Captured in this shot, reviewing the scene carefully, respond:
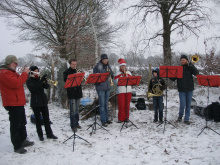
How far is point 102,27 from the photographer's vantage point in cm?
1728

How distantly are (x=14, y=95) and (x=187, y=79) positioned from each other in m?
4.68

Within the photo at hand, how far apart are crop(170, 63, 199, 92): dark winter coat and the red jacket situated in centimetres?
431

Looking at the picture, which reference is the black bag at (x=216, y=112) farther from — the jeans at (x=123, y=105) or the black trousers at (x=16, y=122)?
the black trousers at (x=16, y=122)

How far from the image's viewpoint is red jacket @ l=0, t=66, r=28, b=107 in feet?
11.5

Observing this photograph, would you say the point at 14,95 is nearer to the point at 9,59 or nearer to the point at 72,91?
the point at 9,59

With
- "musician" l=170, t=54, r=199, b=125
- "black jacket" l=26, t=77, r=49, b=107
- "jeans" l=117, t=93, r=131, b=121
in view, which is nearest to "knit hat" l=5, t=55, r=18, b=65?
"black jacket" l=26, t=77, r=49, b=107

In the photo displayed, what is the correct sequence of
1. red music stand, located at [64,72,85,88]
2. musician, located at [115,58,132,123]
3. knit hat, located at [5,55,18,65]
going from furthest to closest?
musician, located at [115,58,132,123]
red music stand, located at [64,72,85,88]
knit hat, located at [5,55,18,65]

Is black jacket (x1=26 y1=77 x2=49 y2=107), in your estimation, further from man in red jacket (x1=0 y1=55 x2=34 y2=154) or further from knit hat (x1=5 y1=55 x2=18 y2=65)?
knit hat (x1=5 y1=55 x2=18 y2=65)

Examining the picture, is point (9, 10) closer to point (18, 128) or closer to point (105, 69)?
point (105, 69)

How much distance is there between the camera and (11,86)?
11.7ft

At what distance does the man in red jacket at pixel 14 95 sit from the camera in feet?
11.6

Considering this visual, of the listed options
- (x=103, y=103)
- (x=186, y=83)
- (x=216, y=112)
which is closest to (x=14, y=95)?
(x=103, y=103)

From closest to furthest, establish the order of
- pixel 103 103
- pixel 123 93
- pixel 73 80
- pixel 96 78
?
pixel 73 80 < pixel 96 78 < pixel 103 103 < pixel 123 93

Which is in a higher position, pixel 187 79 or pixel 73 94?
pixel 187 79
